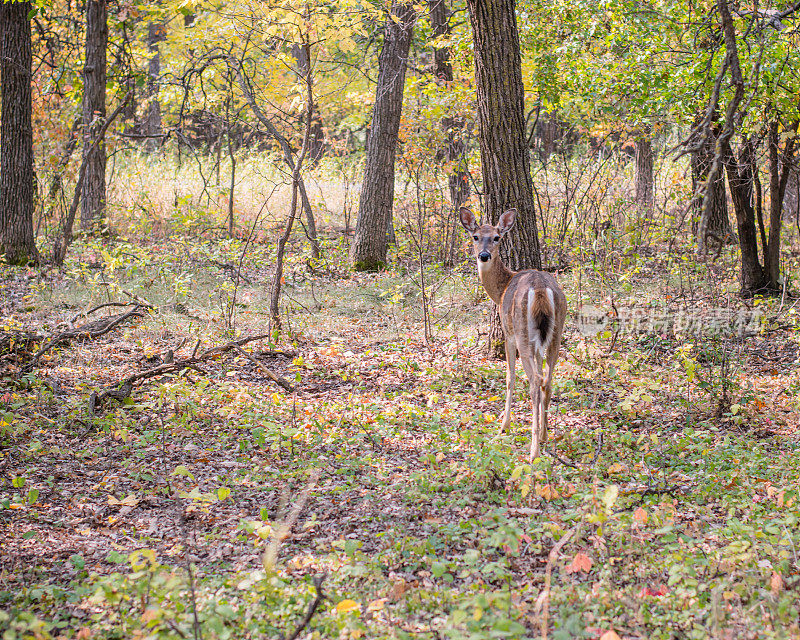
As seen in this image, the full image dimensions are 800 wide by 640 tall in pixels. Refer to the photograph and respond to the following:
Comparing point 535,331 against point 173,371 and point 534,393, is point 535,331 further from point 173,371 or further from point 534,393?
point 173,371

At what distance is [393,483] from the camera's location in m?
4.60

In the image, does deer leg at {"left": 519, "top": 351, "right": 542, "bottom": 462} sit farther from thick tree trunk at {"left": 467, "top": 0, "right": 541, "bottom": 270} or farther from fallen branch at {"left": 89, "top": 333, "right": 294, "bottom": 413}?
fallen branch at {"left": 89, "top": 333, "right": 294, "bottom": 413}

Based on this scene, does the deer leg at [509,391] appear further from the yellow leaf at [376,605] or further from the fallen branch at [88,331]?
the fallen branch at [88,331]

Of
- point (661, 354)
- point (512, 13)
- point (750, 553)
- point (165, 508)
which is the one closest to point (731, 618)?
point (750, 553)

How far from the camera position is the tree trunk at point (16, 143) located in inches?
458

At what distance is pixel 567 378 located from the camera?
21.1 feet

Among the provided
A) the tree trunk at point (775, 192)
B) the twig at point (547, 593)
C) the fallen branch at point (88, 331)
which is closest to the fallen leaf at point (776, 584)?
the twig at point (547, 593)

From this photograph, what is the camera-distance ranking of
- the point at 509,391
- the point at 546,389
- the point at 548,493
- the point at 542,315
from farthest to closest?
the point at 509,391, the point at 546,389, the point at 542,315, the point at 548,493

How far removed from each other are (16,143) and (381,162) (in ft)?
19.9

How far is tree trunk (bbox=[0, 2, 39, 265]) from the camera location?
11638 mm

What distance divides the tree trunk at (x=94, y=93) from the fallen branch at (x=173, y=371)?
6.87 metres

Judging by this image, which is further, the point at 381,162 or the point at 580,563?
the point at 381,162

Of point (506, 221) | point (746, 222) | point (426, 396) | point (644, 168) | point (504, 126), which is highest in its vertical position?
point (644, 168)

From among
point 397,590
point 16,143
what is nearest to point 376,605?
point 397,590
